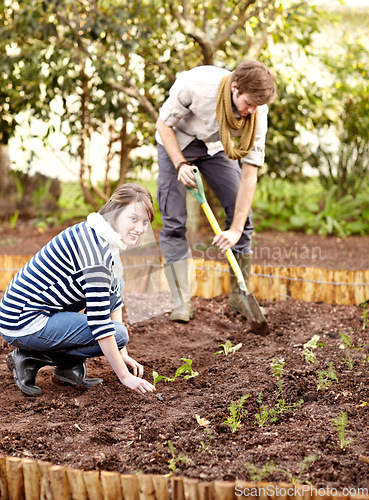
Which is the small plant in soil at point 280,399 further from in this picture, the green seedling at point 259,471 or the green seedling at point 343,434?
the green seedling at point 259,471

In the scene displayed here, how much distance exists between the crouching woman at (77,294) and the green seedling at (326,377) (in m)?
0.73

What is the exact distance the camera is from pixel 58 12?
493 cm

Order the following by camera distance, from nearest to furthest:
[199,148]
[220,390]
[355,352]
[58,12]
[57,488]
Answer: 1. [57,488]
2. [220,390]
3. [355,352]
4. [199,148]
5. [58,12]

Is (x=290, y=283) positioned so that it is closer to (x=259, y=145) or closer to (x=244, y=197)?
(x=244, y=197)

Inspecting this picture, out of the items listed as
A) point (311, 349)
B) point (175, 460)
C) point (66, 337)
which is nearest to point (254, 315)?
point (311, 349)

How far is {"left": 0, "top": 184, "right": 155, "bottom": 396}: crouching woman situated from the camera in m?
2.32

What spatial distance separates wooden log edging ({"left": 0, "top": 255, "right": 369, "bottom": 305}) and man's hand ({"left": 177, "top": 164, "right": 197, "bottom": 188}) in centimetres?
67

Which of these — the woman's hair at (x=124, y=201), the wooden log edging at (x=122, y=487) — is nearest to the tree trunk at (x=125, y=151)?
the woman's hair at (x=124, y=201)

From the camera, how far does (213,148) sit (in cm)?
351

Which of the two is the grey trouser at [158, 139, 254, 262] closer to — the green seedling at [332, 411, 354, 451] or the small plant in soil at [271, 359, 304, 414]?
the small plant in soil at [271, 359, 304, 414]

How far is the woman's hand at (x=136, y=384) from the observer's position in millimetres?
2420

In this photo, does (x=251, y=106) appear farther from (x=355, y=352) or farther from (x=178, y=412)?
(x=178, y=412)

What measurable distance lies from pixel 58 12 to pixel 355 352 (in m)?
3.80

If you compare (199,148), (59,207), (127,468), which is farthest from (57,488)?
(59,207)
